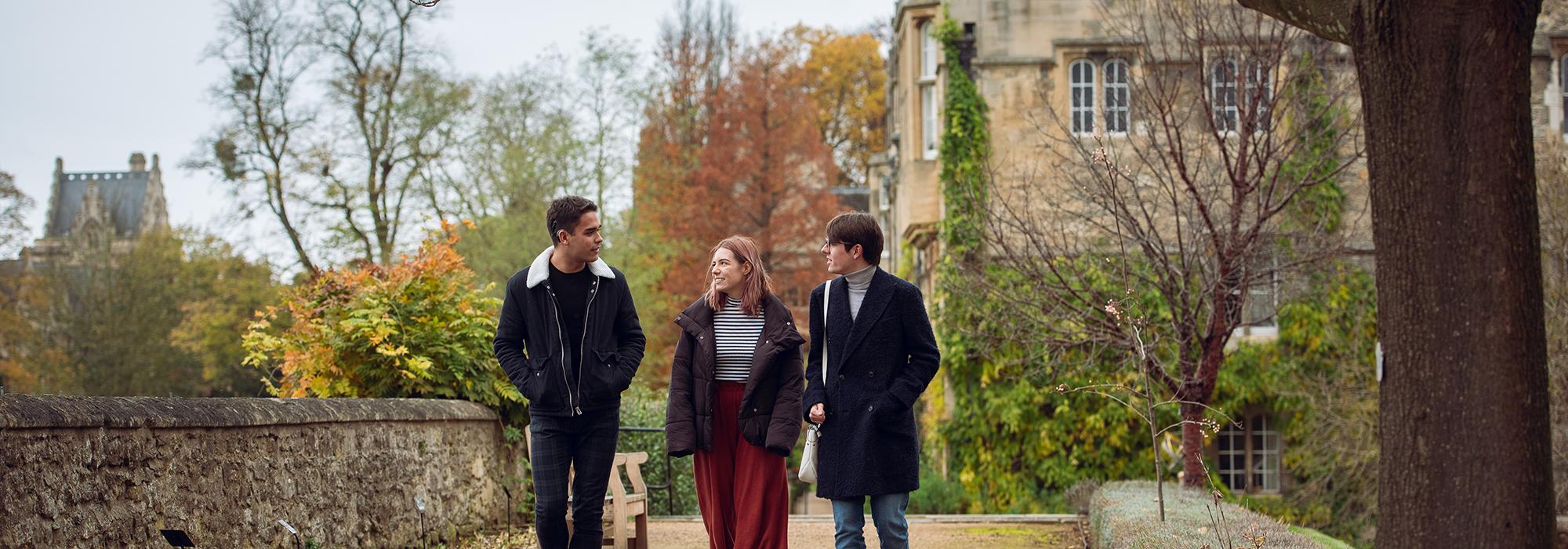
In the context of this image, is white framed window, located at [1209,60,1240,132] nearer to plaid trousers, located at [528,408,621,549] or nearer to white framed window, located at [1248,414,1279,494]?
plaid trousers, located at [528,408,621,549]

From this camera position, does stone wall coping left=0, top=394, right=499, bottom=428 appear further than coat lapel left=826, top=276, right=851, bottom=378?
No

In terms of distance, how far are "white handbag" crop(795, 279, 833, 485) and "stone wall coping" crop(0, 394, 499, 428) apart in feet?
8.88

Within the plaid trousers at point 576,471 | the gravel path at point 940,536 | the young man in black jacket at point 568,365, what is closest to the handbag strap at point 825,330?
the young man in black jacket at point 568,365

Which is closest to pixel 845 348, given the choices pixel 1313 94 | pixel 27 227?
pixel 1313 94

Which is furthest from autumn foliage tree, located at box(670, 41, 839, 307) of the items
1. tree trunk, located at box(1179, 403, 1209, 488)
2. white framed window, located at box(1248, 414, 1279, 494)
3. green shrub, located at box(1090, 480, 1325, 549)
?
green shrub, located at box(1090, 480, 1325, 549)

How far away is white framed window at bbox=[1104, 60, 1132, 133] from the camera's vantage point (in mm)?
12677

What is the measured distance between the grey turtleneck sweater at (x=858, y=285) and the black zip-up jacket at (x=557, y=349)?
1060 mm

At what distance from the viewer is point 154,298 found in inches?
1710

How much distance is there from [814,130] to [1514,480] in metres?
33.5

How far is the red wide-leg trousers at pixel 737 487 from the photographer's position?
6648 mm

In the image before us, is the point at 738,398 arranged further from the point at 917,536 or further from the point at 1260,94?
the point at 1260,94

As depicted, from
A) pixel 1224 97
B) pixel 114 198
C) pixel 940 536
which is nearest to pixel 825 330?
pixel 940 536

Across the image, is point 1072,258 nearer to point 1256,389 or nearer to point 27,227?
point 1256,389

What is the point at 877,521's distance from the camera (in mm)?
6477
